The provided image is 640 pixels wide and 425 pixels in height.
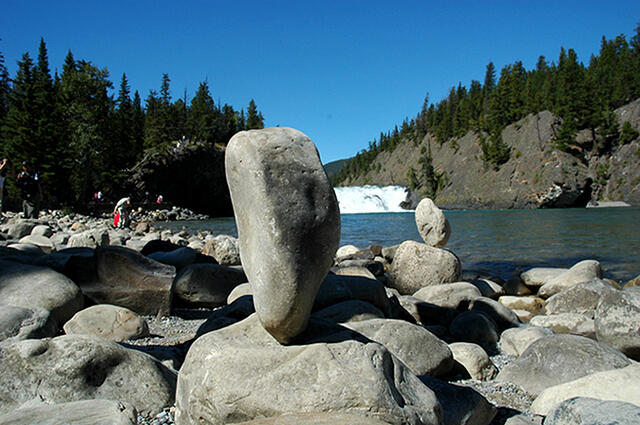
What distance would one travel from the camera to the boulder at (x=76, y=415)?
227 centimetres

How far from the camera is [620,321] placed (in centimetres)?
557

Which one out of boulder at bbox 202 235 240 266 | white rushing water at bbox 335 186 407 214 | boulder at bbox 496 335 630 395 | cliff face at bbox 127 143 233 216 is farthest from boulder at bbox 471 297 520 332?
white rushing water at bbox 335 186 407 214

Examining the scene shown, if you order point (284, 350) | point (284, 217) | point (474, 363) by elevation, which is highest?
point (284, 217)

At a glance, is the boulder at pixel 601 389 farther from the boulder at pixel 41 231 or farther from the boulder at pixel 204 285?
the boulder at pixel 41 231

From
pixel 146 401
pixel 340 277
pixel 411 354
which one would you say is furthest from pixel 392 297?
pixel 146 401

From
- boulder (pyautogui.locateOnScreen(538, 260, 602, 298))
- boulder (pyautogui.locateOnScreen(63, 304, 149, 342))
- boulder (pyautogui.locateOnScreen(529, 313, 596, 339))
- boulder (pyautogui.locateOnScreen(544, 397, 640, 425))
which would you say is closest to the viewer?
boulder (pyautogui.locateOnScreen(544, 397, 640, 425))

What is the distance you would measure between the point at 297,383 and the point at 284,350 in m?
0.30

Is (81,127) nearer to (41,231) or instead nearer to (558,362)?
(41,231)

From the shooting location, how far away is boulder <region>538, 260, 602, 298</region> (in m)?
9.28

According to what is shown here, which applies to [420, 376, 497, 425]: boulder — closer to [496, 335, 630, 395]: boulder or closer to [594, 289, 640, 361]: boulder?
[496, 335, 630, 395]: boulder

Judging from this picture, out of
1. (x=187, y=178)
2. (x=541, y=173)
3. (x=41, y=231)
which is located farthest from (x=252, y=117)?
(x=41, y=231)

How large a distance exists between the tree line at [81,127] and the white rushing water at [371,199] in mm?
25764

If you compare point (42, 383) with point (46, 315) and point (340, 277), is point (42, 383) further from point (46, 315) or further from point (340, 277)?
point (340, 277)

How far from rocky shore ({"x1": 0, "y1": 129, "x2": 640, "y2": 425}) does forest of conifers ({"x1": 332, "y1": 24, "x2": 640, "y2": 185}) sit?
7548 cm
